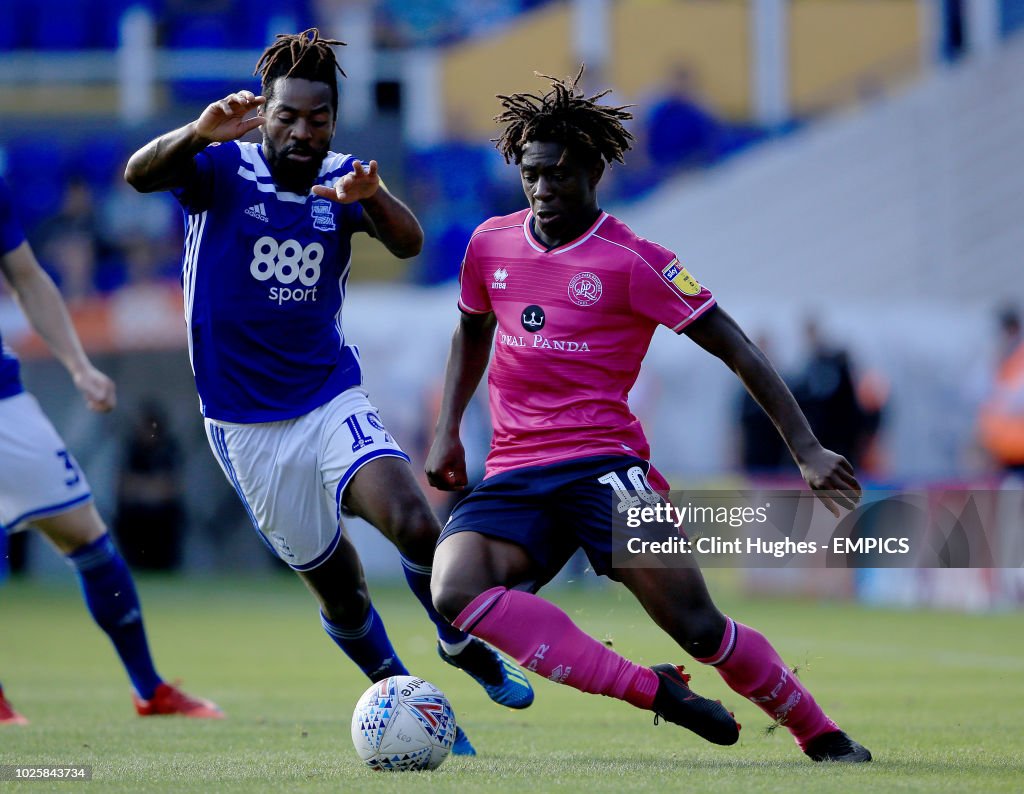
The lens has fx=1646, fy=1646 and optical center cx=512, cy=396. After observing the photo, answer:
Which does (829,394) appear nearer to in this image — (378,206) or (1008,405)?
(1008,405)

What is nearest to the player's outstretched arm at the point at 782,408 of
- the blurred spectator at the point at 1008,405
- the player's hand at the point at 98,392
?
the player's hand at the point at 98,392

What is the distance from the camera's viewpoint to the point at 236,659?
10.3m

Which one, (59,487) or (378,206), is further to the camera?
(59,487)

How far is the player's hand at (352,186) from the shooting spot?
5.49 m

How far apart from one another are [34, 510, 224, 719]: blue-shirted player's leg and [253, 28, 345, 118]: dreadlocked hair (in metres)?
2.21

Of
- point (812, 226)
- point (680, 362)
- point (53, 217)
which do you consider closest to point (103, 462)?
point (53, 217)

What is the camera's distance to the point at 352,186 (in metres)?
5.50

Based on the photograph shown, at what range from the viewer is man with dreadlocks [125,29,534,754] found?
584 cm

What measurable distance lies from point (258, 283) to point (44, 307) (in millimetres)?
1574

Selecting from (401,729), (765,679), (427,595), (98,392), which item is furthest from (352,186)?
(765,679)

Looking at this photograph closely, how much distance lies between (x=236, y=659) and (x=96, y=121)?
10875 mm

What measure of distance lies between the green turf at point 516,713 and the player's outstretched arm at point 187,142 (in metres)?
2.00

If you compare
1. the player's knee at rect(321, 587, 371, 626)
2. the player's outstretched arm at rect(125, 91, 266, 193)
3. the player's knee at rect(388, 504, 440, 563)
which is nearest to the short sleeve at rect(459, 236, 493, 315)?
the player's knee at rect(388, 504, 440, 563)

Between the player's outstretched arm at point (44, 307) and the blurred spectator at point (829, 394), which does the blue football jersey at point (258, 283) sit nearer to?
the player's outstretched arm at point (44, 307)
